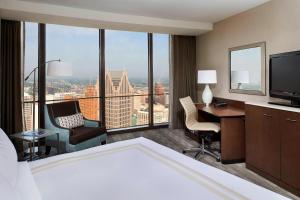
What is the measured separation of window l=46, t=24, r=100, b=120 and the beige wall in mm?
2415

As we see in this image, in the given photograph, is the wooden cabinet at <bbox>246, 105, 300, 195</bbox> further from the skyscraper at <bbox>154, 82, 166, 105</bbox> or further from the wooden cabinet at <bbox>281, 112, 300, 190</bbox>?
the skyscraper at <bbox>154, 82, 166, 105</bbox>

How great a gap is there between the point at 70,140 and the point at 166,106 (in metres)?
2.78

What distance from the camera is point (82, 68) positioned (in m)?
4.65

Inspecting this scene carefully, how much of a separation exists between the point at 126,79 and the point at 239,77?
241 centimetres

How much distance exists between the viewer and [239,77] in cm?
402

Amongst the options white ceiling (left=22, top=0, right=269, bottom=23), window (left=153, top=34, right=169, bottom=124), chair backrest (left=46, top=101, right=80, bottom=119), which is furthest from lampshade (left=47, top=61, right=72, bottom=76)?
window (left=153, top=34, right=169, bottom=124)

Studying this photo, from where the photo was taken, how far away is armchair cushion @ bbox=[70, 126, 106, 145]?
328cm

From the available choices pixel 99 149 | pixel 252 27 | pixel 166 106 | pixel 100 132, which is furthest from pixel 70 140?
pixel 252 27

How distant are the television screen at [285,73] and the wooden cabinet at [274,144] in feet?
1.26

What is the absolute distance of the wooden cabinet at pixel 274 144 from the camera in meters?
2.38


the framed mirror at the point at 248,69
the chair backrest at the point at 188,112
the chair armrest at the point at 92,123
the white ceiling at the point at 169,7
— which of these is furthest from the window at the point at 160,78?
the chair armrest at the point at 92,123

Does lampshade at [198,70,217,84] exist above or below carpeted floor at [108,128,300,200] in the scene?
above

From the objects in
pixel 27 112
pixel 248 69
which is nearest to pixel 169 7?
pixel 248 69

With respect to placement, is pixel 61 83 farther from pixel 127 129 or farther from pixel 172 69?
pixel 172 69
